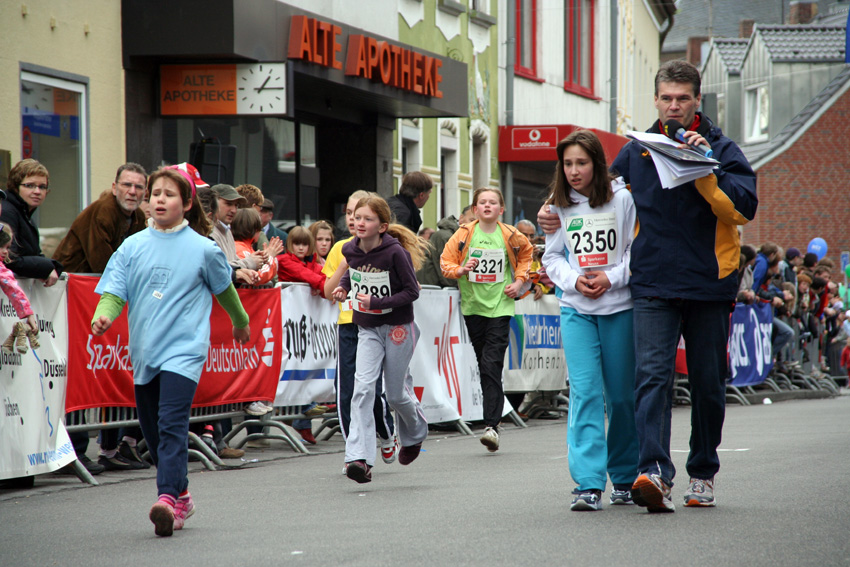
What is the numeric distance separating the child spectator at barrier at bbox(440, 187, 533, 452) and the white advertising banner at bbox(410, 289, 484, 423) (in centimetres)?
80

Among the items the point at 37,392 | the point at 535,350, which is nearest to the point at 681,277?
the point at 37,392

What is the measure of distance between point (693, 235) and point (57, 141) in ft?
29.2

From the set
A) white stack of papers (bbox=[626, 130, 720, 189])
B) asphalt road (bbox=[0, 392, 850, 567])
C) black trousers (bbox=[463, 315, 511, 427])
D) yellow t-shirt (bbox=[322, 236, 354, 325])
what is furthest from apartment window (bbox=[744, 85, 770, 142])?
white stack of papers (bbox=[626, 130, 720, 189])

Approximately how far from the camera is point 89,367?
9.09m

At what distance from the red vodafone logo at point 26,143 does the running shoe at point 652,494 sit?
335 inches

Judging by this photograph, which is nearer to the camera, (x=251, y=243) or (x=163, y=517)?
(x=163, y=517)

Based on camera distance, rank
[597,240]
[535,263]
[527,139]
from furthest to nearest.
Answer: [527,139]
[535,263]
[597,240]

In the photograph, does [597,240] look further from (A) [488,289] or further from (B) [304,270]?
(B) [304,270]

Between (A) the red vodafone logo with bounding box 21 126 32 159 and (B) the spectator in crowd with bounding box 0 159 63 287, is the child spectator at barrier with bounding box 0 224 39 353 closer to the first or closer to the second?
(B) the spectator in crowd with bounding box 0 159 63 287

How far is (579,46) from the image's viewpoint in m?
31.3

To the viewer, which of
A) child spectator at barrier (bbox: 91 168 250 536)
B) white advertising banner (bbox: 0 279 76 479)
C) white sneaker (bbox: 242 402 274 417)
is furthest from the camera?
white sneaker (bbox: 242 402 274 417)

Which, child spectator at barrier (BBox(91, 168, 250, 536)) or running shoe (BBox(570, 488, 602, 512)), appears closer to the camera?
child spectator at barrier (BBox(91, 168, 250, 536))

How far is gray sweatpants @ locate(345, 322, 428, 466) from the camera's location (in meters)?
8.39

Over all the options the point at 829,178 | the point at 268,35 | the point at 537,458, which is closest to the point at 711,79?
the point at 829,178
